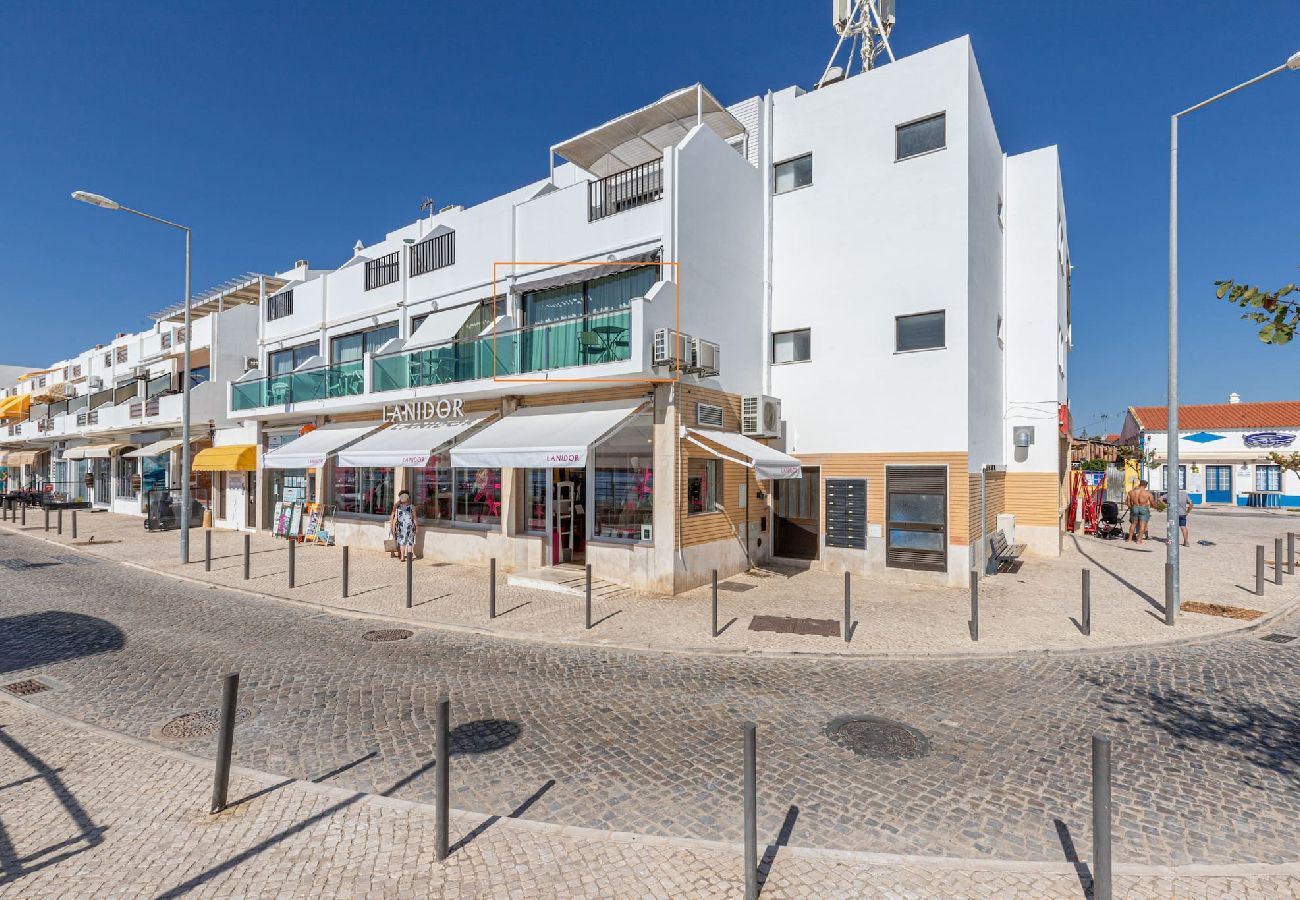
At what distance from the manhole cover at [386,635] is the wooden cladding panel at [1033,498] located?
1745 centimetres

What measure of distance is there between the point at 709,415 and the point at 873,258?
5823mm

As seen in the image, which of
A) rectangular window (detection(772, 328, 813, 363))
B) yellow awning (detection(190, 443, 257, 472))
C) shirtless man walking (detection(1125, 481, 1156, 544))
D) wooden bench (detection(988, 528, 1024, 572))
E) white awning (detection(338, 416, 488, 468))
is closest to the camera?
white awning (detection(338, 416, 488, 468))

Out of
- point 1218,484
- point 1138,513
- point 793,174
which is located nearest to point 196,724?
point 793,174

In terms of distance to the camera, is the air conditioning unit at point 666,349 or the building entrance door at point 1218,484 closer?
the air conditioning unit at point 666,349

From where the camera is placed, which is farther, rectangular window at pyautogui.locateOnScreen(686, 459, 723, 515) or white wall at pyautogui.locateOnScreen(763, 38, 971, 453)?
white wall at pyautogui.locateOnScreen(763, 38, 971, 453)

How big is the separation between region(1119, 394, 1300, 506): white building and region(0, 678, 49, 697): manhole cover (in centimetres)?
5342

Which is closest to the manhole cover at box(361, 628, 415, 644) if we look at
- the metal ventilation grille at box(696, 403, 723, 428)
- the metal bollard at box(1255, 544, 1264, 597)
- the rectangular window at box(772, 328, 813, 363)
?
the metal ventilation grille at box(696, 403, 723, 428)

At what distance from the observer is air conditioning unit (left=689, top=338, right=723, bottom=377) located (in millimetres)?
12805

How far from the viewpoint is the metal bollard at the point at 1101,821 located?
3494 millimetres

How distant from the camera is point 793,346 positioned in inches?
628

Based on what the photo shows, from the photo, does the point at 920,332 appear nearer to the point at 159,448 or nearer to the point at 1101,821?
the point at 1101,821

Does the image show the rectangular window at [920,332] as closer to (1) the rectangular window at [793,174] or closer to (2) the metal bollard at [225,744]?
(1) the rectangular window at [793,174]

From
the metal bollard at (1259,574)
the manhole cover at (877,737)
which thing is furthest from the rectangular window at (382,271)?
the metal bollard at (1259,574)

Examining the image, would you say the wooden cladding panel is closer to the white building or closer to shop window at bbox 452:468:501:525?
shop window at bbox 452:468:501:525
